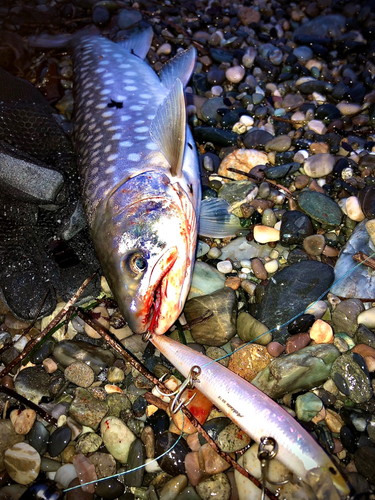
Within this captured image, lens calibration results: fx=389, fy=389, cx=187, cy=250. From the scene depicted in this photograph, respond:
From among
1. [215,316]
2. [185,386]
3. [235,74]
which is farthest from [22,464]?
[235,74]

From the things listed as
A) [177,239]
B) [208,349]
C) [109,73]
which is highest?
[109,73]

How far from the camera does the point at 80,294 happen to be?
3760mm

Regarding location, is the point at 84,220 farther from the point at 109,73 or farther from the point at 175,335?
the point at 109,73

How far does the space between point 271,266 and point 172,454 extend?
74.0 inches

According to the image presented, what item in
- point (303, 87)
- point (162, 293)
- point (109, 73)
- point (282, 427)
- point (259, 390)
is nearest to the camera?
point (282, 427)

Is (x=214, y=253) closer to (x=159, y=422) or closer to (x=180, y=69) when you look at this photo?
(x=159, y=422)

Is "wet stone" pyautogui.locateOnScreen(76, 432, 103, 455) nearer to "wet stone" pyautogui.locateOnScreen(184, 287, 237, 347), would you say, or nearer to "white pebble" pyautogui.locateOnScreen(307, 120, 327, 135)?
"wet stone" pyautogui.locateOnScreen(184, 287, 237, 347)

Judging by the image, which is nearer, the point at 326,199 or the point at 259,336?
the point at 259,336

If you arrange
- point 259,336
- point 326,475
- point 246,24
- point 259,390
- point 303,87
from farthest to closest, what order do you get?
point 246,24, point 303,87, point 259,336, point 259,390, point 326,475

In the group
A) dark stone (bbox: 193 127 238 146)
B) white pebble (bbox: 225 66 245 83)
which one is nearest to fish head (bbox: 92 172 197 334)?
dark stone (bbox: 193 127 238 146)

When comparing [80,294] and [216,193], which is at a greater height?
[216,193]

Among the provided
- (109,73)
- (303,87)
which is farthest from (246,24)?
(109,73)

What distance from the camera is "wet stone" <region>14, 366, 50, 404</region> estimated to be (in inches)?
135

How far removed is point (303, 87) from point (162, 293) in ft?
12.1
